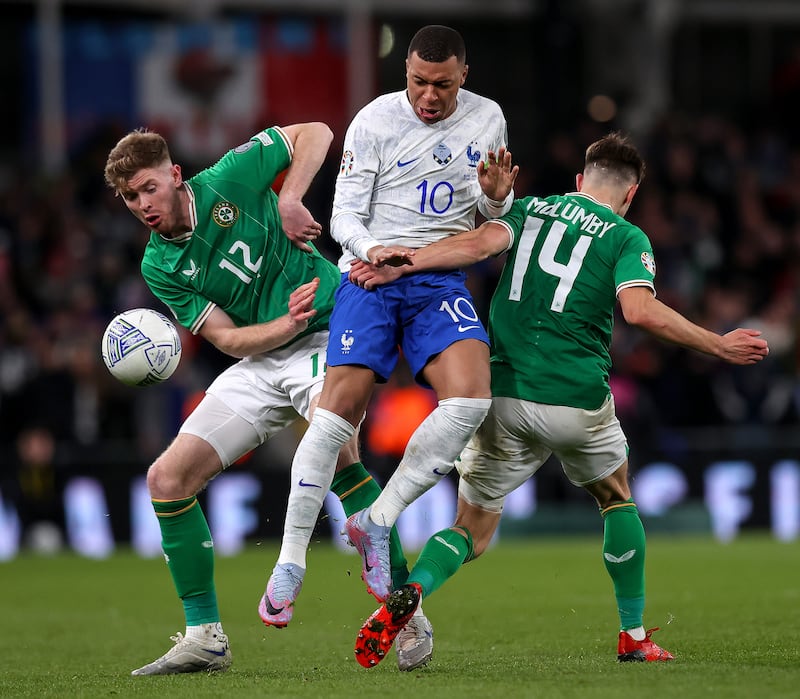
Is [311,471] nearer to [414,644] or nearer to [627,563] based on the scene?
[414,644]

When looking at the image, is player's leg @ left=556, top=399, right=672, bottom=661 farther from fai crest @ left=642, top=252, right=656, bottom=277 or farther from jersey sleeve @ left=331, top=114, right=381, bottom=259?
jersey sleeve @ left=331, top=114, right=381, bottom=259

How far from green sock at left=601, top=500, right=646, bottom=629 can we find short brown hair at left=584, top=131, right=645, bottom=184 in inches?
61.5

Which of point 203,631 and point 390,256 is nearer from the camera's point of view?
point 390,256

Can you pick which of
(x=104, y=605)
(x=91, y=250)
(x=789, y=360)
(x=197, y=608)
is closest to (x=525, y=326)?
(x=197, y=608)

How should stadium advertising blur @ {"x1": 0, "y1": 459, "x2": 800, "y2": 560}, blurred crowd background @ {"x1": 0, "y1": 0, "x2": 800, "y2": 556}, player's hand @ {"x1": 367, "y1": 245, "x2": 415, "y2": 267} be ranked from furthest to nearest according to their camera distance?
blurred crowd background @ {"x1": 0, "y1": 0, "x2": 800, "y2": 556}, stadium advertising blur @ {"x1": 0, "y1": 459, "x2": 800, "y2": 560}, player's hand @ {"x1": 367, "y1": 245, "x2": 415, "y2": 267}

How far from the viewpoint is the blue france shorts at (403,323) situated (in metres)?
6.23

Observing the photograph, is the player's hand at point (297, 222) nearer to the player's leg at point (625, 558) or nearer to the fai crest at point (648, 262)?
the fai crest at point (648, 262)

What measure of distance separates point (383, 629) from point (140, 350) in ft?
5.81

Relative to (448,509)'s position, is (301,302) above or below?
above

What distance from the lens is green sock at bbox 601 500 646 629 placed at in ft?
21.4

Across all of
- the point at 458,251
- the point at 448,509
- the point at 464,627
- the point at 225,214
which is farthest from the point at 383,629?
the point at 448,509

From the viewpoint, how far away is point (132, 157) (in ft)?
21.3

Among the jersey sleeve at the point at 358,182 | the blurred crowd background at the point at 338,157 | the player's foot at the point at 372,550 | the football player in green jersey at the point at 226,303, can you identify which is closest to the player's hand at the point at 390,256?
the jersey sleeve at the point at 358,182

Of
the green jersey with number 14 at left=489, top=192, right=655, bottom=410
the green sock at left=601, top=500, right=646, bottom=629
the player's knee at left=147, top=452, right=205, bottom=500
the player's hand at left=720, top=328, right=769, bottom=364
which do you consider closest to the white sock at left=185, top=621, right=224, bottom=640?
the player's knee at left=147, top=452, right=205, bottom=500
